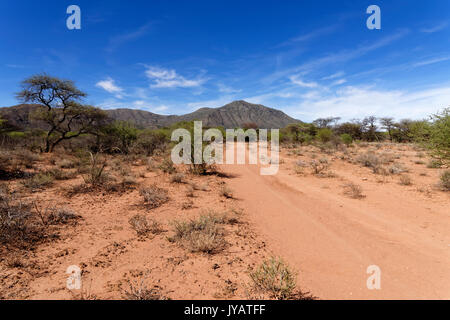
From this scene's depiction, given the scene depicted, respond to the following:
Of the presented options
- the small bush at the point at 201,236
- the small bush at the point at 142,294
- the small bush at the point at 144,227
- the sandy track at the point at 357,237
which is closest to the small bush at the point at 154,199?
the small bush at the point at 144,227

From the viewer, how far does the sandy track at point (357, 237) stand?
111 inches

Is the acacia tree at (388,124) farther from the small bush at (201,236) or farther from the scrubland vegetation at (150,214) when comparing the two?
the small bush at (201,236)

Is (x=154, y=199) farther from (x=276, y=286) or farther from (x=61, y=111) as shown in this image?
(x=61, y=111)

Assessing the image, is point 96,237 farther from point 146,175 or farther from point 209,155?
point 209,155

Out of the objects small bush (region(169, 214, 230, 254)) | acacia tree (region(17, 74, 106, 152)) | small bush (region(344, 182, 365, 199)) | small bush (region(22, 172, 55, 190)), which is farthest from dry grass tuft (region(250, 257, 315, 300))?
acacia tree (region(17, 74, 106, 152))

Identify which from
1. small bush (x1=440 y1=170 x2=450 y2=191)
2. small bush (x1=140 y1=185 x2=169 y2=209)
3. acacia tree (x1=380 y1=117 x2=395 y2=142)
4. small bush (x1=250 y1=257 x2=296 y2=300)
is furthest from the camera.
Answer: acacia tree (x1=380 y1=117 x2=395 y2=142)

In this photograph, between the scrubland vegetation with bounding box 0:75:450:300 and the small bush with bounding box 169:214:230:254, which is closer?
the scrubland vegetation with bounding box 0:75:450:300

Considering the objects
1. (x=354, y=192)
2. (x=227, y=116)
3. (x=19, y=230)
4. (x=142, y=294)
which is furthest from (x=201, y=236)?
(x=227, y=116)

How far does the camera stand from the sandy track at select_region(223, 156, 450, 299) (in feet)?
9.22

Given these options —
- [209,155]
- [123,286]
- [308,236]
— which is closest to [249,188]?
[209,155]

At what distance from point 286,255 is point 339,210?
3.09 meters

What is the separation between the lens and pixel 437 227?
4.61m

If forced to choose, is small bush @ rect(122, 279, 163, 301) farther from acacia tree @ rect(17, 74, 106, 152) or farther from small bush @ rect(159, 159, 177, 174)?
acacia tree @ rect(17, 74, 106, 152)

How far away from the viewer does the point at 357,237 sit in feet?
13.9
